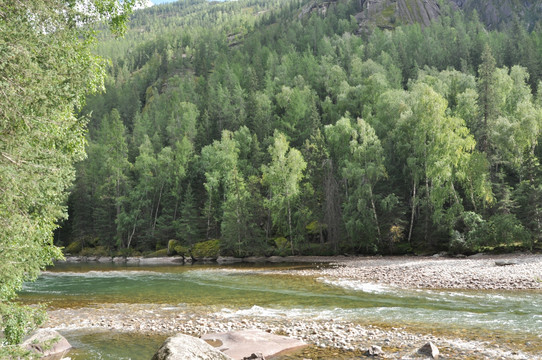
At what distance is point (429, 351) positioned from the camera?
991 centimetres

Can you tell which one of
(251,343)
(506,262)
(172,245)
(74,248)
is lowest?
(251,343)

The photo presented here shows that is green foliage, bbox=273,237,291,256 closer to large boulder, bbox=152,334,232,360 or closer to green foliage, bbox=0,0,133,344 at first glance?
green foliage, bbox=0,0,133,344

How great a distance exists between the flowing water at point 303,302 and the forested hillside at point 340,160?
1757cm

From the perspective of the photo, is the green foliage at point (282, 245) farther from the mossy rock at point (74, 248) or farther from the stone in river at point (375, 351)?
the stone in river at point (375, 351)

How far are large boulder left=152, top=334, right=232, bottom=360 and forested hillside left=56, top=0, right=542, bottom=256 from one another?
3134cm

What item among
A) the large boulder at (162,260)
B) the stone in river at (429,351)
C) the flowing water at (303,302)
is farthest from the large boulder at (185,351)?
the large boulder at (162,260)

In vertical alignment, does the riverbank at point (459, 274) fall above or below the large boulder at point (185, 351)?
below

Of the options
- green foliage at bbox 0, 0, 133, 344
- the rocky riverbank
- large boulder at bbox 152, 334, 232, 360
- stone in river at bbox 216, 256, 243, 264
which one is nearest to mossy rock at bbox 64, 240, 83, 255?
stone in river at bbox 216, 256, 243, 264

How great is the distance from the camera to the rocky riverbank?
10.3 meters

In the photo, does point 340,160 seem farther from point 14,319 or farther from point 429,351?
point 14,319

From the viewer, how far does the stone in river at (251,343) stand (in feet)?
35.6

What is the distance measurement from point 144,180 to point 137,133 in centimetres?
2486

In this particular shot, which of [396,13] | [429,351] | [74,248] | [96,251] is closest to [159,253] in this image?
[96,251]

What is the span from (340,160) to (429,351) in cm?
4182
